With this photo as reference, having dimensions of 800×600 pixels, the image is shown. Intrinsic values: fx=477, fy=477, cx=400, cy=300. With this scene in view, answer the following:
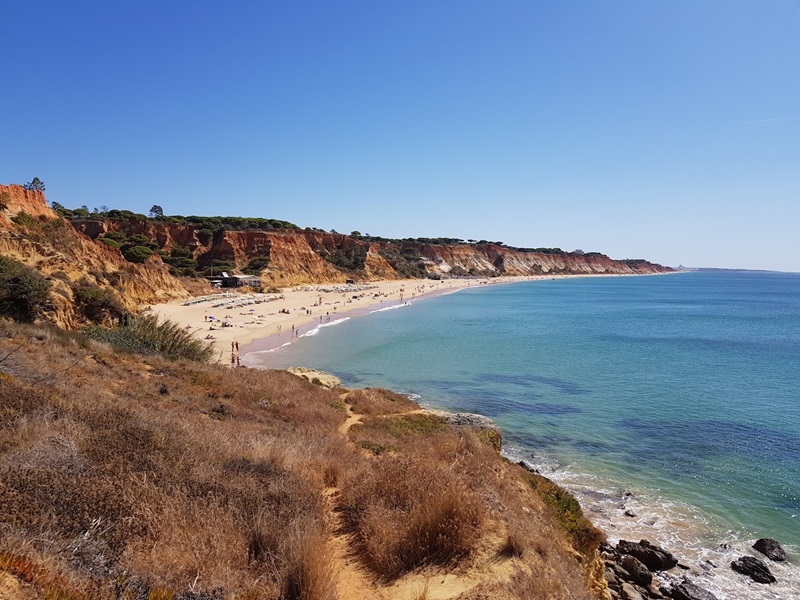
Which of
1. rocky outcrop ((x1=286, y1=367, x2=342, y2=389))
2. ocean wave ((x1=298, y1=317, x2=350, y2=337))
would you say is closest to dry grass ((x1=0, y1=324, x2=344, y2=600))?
rocky outcrop ((x1=286, y1=367, x2=342, y2=389))

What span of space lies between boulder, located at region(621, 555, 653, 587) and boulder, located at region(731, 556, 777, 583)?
229 centimetres

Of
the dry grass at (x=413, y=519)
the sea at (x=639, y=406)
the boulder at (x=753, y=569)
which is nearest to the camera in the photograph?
the dry grass at (x=413, y=519)

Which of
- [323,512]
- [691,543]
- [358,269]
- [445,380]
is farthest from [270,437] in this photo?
[358,269]

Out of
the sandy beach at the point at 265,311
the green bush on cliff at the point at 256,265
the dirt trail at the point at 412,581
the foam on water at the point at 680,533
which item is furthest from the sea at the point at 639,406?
the green bush on cliff at the point at 256,265

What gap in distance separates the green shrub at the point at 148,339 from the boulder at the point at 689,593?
1582 cm

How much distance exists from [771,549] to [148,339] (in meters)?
19.9

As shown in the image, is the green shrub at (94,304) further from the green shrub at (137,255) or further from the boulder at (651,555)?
the green shrub at (137,255)

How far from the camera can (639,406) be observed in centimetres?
2238

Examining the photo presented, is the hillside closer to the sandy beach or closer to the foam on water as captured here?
the sandy beach

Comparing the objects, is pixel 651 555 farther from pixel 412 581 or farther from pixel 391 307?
pixel 391 307

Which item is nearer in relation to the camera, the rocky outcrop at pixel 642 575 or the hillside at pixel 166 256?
the rocky outcrop at pixel 642 575

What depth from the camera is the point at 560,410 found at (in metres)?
21.5

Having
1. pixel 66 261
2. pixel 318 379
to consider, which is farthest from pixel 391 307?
pixel 318 379

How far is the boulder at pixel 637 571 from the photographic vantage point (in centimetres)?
A: 980
